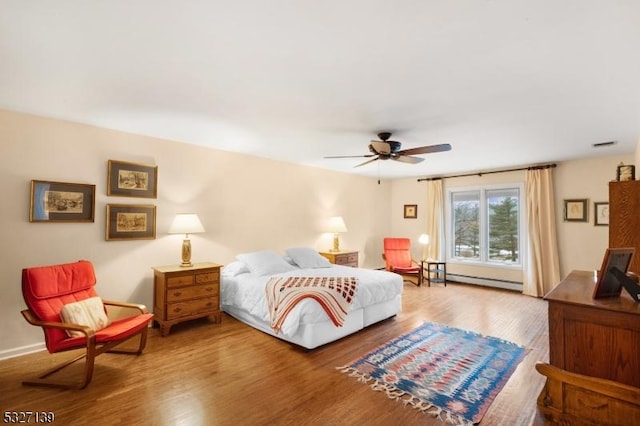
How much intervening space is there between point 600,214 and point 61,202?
7679mm

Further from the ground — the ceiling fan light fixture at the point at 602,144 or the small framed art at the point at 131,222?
the ceiling fan light fixture at the point at 602,144

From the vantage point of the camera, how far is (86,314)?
271 cm

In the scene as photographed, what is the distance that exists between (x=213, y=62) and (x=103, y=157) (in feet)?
7.77

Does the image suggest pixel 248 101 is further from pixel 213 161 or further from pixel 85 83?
pixel 213 161

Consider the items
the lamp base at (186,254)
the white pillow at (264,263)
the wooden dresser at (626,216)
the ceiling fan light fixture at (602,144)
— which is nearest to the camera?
the wooden dresser at (626,216)

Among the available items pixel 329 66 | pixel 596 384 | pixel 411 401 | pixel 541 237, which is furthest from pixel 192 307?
pixel 541 237

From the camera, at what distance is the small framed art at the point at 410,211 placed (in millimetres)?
7285

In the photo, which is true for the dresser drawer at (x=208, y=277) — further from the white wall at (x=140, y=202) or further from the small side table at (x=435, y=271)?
the small side table at (x=435, y=271)

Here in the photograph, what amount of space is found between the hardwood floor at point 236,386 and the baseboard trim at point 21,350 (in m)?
0.08

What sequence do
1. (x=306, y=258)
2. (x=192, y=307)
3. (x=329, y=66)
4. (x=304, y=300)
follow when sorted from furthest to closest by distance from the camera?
(x=306, y=258), (x=192, y=307), (x=304, y=300), (x=329, y=66)

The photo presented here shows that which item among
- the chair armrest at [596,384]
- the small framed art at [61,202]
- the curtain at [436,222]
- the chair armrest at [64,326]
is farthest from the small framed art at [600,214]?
the small framed art at [61,202]

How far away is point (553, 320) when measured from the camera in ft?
6.37

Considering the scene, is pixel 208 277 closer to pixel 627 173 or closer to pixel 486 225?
pixel 627 173

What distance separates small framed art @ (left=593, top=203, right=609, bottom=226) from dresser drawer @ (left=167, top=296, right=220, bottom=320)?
20.2 ft
